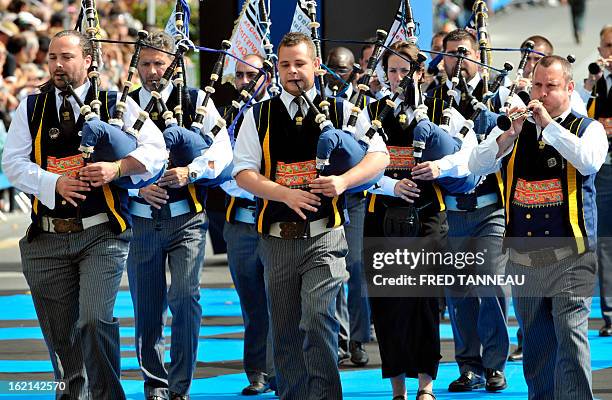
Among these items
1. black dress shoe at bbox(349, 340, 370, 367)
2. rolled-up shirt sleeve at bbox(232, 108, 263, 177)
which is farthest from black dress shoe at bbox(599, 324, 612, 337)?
rolled-up shirt sleeve at bbox(232, 108, 263, 177)

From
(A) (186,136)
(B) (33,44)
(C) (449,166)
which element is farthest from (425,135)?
(B) (33,44)

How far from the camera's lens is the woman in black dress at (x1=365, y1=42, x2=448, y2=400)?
27.0 feet

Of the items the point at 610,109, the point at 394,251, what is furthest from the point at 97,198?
the point at 610,109

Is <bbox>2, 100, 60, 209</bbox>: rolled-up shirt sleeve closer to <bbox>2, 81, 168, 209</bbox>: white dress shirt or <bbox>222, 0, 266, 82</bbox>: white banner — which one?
<bbox>2, 81, 168, 209</bbox>: white dress shirt

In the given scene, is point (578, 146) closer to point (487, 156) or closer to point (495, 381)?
point (487, 156)

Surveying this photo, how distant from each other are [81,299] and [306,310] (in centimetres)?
123

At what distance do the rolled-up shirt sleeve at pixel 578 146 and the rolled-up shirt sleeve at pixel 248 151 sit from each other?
156cm

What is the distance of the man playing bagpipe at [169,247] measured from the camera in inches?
330

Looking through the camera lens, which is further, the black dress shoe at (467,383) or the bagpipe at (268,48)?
the bagpipe at (268,48)

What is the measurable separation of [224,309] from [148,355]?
14.2ft

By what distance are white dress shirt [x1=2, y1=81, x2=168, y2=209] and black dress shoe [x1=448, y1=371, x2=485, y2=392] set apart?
2654 millimetres

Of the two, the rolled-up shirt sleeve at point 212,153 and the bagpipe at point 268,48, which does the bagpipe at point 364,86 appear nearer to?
the rolled-up shirt sleeve at point 212,153

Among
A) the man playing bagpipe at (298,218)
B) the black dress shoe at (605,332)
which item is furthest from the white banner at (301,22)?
the black dress shoe at (605,332)

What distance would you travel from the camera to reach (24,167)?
7.44 m
